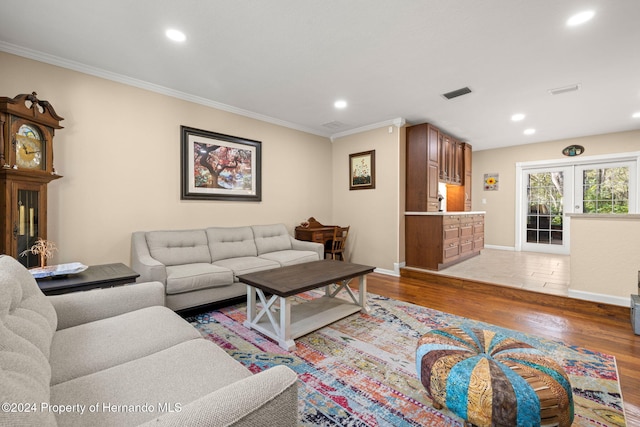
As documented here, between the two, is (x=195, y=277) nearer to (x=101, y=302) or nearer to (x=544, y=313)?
(x=101, y=302)

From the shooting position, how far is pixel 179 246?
3344mm

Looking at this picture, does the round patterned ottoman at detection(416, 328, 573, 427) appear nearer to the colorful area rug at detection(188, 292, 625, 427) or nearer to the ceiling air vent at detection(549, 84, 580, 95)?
the colorful area rug at detection(188, 292, 625, 427)

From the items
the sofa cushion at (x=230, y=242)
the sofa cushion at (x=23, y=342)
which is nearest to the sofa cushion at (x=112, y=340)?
the sofa cushion at (x=23, y=342)

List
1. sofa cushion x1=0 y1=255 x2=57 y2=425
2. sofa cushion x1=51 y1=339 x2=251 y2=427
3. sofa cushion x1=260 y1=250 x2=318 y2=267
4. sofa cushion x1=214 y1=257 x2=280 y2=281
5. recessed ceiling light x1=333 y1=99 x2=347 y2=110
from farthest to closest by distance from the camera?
recessed ceiling light x1=333 y1=99 x2=347 y2=110 → sofa cushion x1=260 y1=250 x2=318 y2=267 → sofa cushion x1=214 y1=257 x2=280 y2=281 → sofa cushion x1=51 y1=339 x2=251 y2=427 → sofa cushion x1=0 y1=255 x2=57 y2=425

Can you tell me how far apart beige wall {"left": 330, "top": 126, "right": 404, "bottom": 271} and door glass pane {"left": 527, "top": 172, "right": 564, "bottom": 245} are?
368cm

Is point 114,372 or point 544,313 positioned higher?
point 114,372

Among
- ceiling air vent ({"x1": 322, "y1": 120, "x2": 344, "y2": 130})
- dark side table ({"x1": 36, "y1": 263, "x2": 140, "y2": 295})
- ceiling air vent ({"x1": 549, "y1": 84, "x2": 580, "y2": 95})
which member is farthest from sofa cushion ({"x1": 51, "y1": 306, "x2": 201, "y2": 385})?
ceiling air vent ({"x1": 549, "y1": 84, "x2": 580, "y2": 95})

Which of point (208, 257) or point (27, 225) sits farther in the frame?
point (208, 257)

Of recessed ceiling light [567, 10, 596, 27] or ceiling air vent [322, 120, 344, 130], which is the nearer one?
recessed ceiling light [567, 10, 596, 27]

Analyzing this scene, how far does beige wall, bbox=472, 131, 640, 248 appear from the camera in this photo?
584 cm

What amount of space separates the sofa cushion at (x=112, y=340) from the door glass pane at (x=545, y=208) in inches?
283

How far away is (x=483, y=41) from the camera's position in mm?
2420

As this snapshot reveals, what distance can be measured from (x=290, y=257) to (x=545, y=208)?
5.80m

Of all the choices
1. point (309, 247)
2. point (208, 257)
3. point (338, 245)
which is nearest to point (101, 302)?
point (208, 257)
